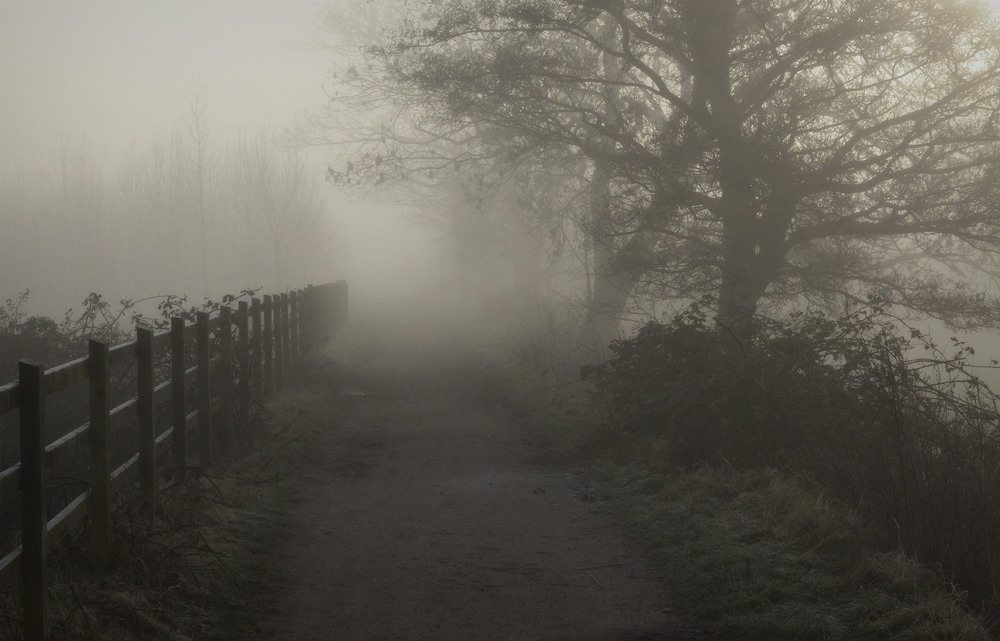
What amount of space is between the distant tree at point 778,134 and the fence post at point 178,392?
534 centimetres

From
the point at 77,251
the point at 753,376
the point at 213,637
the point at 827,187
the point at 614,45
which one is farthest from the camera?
the point at 77,251

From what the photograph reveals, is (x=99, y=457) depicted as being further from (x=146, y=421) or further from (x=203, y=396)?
(x=203, y=396)

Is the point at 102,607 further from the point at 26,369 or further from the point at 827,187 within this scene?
the point at 827,187

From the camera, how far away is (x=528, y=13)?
1173 cm

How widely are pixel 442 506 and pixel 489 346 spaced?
44.9ft

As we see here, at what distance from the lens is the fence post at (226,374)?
920cm

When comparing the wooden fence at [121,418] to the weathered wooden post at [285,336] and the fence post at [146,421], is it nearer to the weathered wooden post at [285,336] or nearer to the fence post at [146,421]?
the fence post at [146,421]

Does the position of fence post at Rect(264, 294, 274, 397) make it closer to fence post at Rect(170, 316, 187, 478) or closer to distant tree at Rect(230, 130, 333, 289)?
fence post at Rect(170, 316, 187, 478)

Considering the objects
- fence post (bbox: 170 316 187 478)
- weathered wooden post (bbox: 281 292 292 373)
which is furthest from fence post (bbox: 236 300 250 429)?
weathered wooden post (bbox: 281 292 292 373)

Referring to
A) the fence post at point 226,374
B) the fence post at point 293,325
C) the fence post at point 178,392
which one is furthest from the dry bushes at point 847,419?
the fence post at point 293,325

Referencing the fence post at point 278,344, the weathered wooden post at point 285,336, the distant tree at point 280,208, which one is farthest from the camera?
the distant tree at point 280,208

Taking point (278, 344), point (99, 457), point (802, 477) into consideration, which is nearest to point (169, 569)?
point (99, 457)

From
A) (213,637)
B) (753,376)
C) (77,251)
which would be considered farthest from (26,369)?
(77,251)

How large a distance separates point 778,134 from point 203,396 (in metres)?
6.87
